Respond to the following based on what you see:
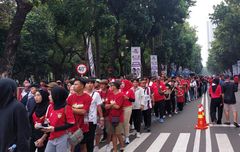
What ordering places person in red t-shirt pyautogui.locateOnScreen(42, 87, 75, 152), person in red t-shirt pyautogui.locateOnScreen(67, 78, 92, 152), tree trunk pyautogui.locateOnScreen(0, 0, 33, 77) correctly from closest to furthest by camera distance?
person in red t-shirt pyautogui.locateOnScreen(42, 87, 75, 152) < person in red t-shirt pyautogui.locateOnScreen(67, 78, 92, 152) < tree trunk pyautogui.locateOnScreen(0, 0, 33, 77)

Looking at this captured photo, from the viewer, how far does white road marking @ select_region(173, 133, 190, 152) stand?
10.3 m

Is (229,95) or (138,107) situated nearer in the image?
(138,107)

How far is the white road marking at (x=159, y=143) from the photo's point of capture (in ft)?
34.3

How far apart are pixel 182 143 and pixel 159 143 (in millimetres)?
602

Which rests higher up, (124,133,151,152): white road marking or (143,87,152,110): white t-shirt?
(143,87,152,110): white t-shirt

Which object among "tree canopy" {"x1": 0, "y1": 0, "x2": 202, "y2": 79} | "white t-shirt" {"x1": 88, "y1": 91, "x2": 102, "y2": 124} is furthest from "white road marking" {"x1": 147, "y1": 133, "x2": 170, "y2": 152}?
"tree canopy" {"x1": 0, "y1": 0, "x2": 202, "y2": 79}

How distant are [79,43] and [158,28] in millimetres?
9452

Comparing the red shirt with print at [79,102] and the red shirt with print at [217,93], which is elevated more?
the red shirt with print at [79,102]

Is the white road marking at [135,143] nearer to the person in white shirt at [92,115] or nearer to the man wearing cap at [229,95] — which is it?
the person in white shirt at [92,115]

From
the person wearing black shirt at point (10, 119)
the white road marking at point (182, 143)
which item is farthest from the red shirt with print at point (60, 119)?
the white road marking at point (182, 143)

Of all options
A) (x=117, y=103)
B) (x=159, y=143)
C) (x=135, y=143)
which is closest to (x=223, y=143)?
(x=159, y=143)

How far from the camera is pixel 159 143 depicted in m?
11.4

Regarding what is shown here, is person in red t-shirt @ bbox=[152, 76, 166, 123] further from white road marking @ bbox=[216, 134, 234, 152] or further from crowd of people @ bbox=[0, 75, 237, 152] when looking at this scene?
white road marking @ bbox=[216, 134, 234, 152]

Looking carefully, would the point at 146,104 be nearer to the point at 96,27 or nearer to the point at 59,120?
the point at 59,120
